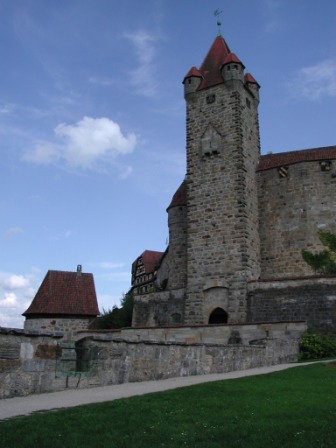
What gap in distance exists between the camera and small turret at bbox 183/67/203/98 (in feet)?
109

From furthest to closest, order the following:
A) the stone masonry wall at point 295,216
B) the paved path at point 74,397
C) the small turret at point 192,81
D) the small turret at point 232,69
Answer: the small turret at point 192,81 < the small turret at point 232,69 < the stone masonry wall at point 295,216 < the paved path at point 74,397

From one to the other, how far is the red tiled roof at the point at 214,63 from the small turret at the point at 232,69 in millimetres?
499

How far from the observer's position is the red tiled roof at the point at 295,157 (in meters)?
31.2

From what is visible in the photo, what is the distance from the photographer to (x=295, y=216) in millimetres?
30766

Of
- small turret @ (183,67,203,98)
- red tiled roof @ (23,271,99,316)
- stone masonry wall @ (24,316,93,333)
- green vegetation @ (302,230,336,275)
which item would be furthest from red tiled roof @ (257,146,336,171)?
stone masonry wall @ (24,316,93,333)

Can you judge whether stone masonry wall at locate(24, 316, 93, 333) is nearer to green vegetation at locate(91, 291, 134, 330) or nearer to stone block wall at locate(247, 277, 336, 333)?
green vegetation at locate(91, 291, 134, 330)

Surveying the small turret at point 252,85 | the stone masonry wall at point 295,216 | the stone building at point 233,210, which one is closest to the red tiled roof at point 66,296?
the stone building at point 233,210

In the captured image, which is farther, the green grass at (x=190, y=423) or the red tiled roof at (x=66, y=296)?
the red tiled roof at (x=66, y=296)

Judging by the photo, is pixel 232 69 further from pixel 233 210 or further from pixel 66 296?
pixel 66 296

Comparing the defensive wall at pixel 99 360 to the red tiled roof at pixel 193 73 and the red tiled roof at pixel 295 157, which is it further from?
the red tiled roof at pixel 193 73

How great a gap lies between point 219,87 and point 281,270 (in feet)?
40.9

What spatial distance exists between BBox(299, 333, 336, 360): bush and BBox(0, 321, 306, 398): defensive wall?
310 centimetres

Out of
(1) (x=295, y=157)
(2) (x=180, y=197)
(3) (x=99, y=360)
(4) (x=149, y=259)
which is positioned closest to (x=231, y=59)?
(1) (x=295, y=157)

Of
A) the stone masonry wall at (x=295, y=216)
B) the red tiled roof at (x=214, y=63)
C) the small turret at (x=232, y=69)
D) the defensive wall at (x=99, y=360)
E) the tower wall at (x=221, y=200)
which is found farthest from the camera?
the red tiled roof at (x=214, y=63)
